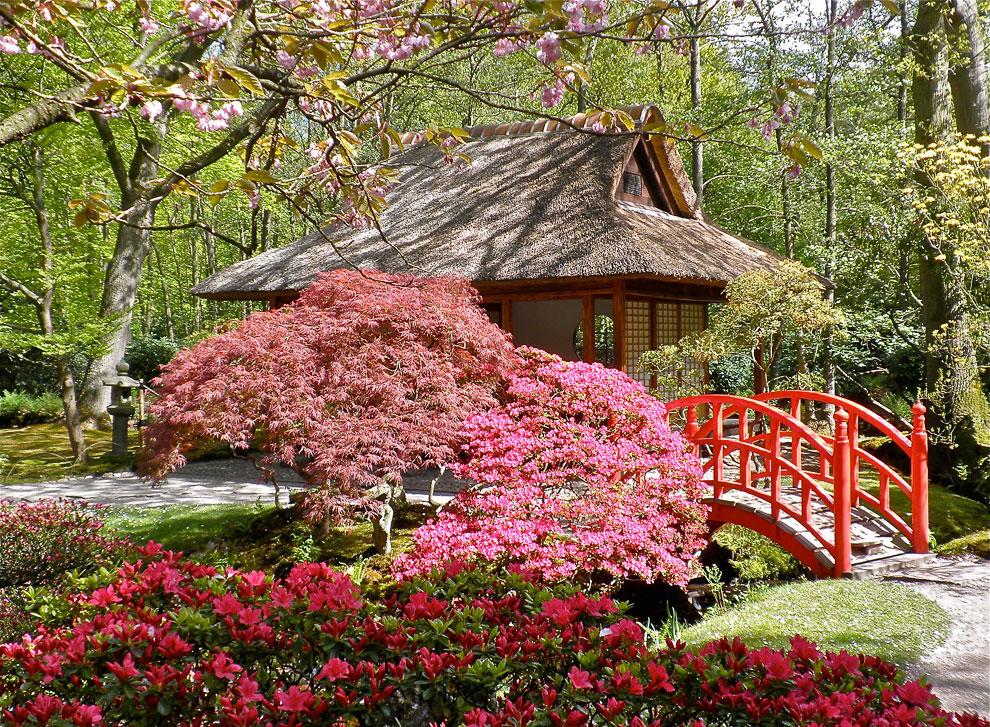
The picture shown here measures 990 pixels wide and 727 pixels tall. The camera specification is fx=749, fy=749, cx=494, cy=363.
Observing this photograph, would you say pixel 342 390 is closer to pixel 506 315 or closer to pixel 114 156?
pixel 506 315

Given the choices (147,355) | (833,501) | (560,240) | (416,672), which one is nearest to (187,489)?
(560,240)

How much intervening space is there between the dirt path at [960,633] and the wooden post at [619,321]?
4609 mm

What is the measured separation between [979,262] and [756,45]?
8.54 m

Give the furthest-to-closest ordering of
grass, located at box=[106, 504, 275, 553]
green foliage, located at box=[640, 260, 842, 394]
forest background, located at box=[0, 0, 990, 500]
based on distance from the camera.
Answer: green foliage, located at box=[640, 260, 842, 394] → grass, located at box=[106, 504, 275, 553] → forest background, located at box=[0, 0, 990, 500]

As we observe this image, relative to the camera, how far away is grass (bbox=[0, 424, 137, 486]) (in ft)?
37.8

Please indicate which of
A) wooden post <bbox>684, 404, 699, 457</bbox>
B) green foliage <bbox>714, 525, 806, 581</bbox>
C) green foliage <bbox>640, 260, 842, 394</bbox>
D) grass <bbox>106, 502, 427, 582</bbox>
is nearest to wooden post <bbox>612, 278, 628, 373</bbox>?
green foliage <bbox>640, 260, 842, 394</bbox>

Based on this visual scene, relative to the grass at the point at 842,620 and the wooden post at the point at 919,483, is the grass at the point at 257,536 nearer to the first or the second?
the grass at the point at 842,620

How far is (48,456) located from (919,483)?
43.2ft

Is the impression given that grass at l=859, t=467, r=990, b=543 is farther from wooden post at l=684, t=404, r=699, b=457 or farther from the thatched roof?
the thatched roof

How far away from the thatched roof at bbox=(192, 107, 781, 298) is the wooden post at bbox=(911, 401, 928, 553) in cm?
368

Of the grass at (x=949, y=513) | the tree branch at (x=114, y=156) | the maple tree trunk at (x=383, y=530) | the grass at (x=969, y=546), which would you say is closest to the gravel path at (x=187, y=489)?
the maple tree trunk at (x=383, y=530)

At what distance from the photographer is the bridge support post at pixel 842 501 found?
5.96 metres

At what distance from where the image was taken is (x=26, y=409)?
16984 millimetres

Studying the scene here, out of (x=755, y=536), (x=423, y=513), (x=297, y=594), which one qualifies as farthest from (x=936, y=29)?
(x=297, y=594)
